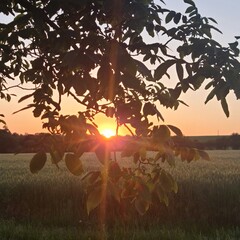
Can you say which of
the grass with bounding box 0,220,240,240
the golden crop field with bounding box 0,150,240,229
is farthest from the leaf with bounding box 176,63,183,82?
the golden crop field with bounding box 0,150,240,229

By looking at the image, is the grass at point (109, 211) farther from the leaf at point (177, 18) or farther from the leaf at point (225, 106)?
the leaf at point (225, 106)

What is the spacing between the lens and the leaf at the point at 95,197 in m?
2.25

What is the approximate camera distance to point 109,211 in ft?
33.8

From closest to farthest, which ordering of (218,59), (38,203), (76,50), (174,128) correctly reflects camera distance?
(76,50)
(174,128)
(218,59)
(38,203)

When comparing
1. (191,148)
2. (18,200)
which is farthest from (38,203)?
(191,148)

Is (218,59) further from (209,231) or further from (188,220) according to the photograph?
(188,220)

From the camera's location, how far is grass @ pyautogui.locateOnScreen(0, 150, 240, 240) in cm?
820

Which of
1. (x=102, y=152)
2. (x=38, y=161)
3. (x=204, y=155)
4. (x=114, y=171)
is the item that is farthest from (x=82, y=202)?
(x=102, y=152)

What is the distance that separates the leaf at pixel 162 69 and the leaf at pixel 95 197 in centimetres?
62

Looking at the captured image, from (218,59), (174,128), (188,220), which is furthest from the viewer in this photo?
(188,220)

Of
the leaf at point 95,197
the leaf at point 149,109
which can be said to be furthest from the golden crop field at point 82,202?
the leaf at point 95,197

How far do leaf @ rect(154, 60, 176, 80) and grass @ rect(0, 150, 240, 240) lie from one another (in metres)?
5.56

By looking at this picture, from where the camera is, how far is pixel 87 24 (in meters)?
2.64

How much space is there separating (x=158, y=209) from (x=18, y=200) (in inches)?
147
